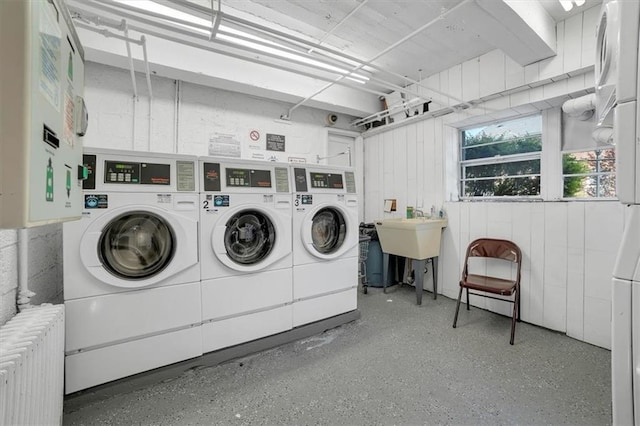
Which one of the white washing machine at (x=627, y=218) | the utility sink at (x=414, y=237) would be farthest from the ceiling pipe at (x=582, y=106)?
the white washing machine at (x=627, y=218)

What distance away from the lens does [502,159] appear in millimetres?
3107

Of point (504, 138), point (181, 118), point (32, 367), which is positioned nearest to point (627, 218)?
point (32, 367)

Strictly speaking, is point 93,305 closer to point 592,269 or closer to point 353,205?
point 353,205

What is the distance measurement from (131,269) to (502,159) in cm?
365

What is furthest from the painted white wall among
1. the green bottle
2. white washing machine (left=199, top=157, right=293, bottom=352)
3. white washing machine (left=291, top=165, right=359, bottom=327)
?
the green bottle

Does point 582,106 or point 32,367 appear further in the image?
point 582,106

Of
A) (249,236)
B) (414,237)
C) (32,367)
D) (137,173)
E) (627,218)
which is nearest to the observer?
(627,218)

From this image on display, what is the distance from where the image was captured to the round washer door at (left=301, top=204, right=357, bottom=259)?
8.22 feet

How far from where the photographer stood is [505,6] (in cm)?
183

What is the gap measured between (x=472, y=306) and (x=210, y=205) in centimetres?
293

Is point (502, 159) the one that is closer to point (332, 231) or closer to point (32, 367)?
point (332, 231)

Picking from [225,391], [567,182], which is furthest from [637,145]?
[567,182]

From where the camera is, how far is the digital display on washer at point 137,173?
164 cm

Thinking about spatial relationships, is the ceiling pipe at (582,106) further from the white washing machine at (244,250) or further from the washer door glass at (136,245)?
the washer door glass at (136,245)
